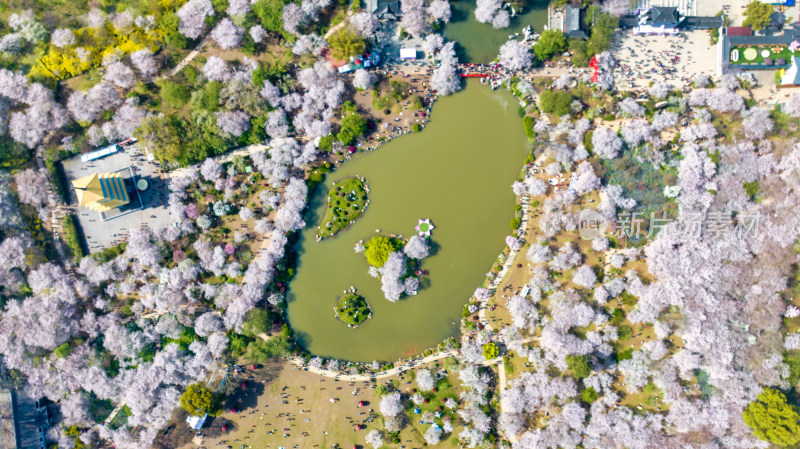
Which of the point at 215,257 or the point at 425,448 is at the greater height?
the point at 215,257

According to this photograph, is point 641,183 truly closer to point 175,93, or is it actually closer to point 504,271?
point 504,271

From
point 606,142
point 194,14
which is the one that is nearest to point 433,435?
point 606,142

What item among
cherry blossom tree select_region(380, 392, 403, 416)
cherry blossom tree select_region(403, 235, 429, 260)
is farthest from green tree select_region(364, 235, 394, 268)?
cherry blossom tree select_region(380, 392, 403, 416)

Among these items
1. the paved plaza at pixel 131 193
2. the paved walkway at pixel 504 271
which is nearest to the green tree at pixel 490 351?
the paved walkway at pixel 504 271

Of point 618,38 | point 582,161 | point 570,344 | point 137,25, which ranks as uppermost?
point 137,25

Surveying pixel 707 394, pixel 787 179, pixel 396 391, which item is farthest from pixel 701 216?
pixel 396 391

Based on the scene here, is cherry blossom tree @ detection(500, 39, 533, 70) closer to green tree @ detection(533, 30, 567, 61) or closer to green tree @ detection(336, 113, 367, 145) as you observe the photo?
green tree @ detection(533, 30, 567, 61)

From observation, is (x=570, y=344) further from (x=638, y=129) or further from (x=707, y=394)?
(x=638, y=129)
